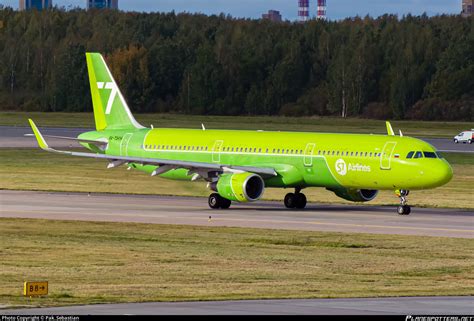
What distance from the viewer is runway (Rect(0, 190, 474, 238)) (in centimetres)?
4894

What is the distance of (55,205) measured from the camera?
188ft

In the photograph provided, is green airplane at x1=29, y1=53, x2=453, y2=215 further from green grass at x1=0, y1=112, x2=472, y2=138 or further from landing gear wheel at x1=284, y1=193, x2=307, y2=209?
green grass at x1=0, y1=112, x2=472, y2=138

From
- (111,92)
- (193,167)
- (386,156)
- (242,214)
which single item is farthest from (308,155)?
(111,92)

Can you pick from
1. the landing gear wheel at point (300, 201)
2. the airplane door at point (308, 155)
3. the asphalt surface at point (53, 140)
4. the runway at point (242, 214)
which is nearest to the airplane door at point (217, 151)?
the runway at point (242, 214)

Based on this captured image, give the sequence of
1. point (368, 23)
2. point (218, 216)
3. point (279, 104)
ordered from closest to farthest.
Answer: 1. point (218, 216)
2. point (279, 104)
3. point (368, 23)

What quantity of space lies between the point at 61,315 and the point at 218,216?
29320mm

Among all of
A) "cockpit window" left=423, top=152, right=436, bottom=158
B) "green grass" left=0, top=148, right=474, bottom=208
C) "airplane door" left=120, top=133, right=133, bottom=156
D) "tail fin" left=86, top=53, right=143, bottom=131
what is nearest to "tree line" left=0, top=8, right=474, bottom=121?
"green grass" left=0, top=148, right=474, bottom=208

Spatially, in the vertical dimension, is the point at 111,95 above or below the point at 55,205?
above

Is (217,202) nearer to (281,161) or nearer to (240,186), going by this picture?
(240,186)

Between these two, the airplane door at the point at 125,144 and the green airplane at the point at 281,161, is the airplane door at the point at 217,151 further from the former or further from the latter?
the airplane door at the point at 125,144

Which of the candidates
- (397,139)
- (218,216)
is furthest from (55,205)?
(397,139)

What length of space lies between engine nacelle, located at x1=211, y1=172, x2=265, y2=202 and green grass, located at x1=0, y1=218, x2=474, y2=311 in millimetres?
7262

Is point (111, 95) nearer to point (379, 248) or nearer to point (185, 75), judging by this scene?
point (379, 248)

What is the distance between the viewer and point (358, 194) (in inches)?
2254
